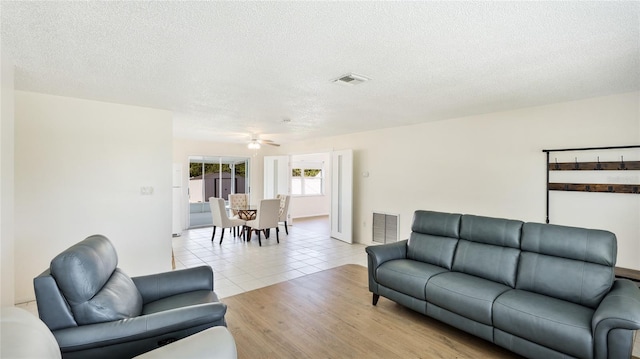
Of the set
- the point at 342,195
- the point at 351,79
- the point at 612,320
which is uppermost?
the point at 351,79

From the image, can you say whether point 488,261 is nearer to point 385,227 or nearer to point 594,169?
point 594,169

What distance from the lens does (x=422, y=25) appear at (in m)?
1.89

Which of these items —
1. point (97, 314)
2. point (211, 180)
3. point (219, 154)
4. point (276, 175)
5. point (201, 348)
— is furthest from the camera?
point (211, 180)

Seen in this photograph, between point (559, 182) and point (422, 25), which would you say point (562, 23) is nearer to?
point (422, 25)

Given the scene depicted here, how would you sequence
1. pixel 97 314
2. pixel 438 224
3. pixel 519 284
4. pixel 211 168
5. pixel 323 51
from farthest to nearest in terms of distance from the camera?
1. pixel 211 168
2. pixel 438 224
3. pixel 519 284
4. pixel 323 51
5. pixel 97 314

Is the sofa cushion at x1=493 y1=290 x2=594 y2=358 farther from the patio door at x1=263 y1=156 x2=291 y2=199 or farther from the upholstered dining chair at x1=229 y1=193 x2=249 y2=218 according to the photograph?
the patio door at x1=263 y1=156 x2=291 y2=199

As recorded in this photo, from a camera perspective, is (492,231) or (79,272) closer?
(79,272)

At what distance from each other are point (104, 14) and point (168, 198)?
2.91 metres

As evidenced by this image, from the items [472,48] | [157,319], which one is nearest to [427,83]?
[472,48]

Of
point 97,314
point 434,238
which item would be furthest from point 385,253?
point 97,314

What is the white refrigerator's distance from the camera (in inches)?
279

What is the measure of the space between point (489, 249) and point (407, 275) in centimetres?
86

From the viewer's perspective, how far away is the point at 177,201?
24.0 ft

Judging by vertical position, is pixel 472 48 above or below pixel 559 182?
above
